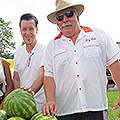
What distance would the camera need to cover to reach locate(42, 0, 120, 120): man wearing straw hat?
2.32 m

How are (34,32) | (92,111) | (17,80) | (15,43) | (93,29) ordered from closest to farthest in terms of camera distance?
(92,111) → (93,29) → (34,32) → (17,80) → (15,43)

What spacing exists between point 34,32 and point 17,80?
1072 millimetres

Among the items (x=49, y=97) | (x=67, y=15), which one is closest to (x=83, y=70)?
(x=49, y=97)

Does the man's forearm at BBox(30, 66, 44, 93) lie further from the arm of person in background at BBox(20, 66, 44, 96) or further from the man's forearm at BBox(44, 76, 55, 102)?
the man's forearm at BBox(44, 76, 55, 102)

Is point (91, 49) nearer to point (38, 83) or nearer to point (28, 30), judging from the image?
point (38, 83)

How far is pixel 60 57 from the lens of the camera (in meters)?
2.45

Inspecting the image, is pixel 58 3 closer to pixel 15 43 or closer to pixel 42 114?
pixel 42 114

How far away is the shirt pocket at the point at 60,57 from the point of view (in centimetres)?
243

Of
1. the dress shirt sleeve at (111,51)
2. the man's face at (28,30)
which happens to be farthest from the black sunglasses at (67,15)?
the man's face at (28,30)

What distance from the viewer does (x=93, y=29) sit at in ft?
8.22

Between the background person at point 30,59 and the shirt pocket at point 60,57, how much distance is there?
492 millimetres

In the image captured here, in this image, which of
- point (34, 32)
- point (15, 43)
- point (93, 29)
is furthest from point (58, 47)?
point (15, 43)

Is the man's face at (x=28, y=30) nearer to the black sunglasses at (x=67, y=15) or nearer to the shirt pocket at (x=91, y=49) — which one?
the black sunglasses at (x=67, y=15)

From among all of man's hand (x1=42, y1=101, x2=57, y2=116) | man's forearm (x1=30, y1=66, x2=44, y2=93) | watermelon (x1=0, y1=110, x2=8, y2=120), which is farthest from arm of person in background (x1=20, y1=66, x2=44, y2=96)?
watermelon (x1=0, y1=110, x2=8, y2=120)
